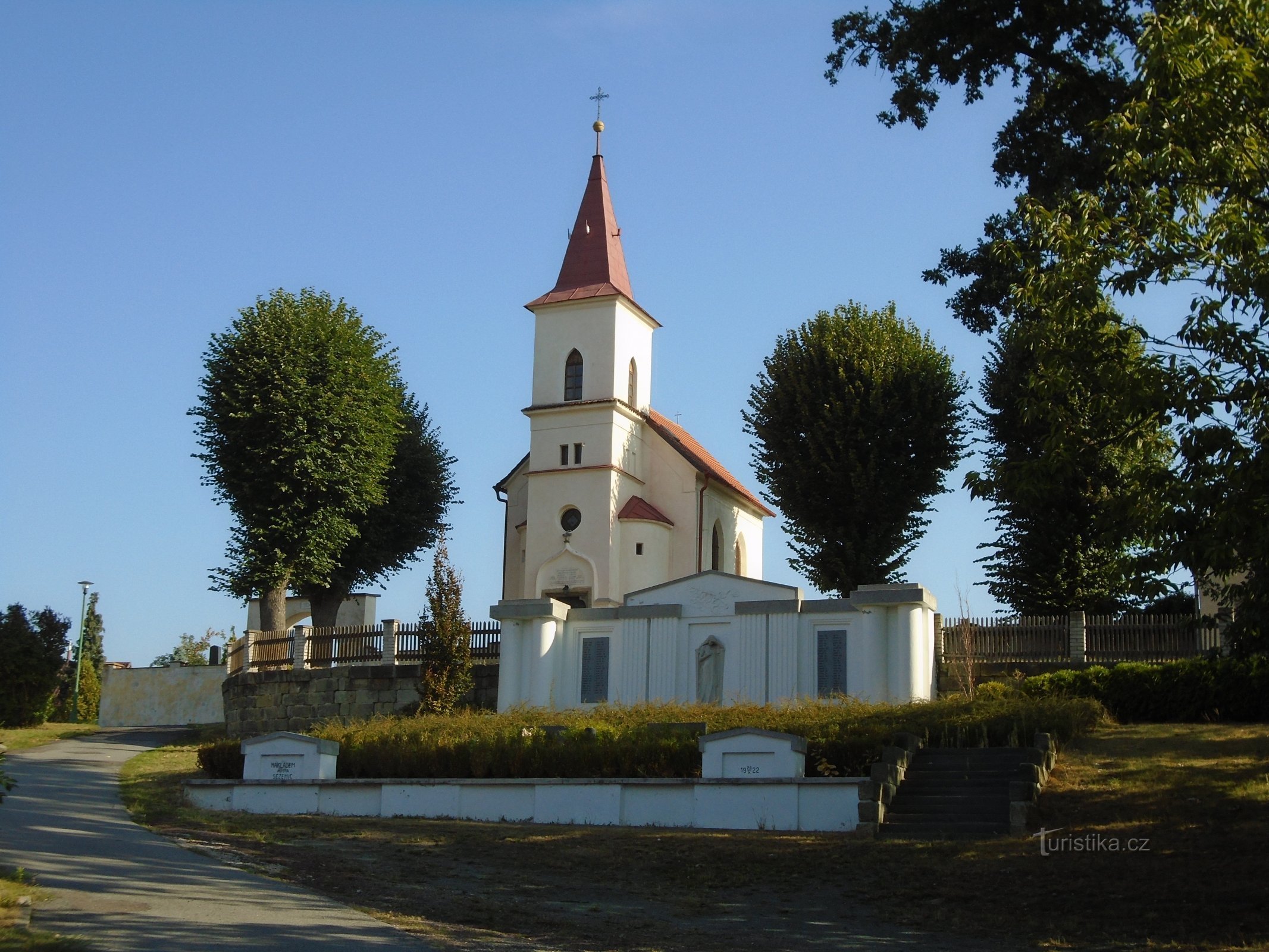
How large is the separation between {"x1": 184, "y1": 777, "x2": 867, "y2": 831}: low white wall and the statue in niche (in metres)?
8.34

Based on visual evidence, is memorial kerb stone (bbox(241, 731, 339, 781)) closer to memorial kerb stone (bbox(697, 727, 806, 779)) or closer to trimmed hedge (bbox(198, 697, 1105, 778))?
trimmed hedge (bbox(198, 697, 1105, 778))

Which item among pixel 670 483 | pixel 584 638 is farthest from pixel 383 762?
pixel 670 483

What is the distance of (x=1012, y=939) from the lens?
11344mm

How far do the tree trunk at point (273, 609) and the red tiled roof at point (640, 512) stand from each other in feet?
32.3

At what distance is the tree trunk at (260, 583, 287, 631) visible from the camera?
3450 cm

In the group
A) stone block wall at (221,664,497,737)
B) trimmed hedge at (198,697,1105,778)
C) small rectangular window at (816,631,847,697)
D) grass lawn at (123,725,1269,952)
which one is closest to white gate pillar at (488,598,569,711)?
stone block wall at (221,664,497,737)

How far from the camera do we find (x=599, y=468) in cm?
3881

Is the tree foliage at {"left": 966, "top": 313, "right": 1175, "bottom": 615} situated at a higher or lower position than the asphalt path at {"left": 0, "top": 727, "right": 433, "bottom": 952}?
higher

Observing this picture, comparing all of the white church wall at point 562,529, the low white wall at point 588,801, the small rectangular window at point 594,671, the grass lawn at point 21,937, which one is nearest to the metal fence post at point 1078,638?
the small rectangular window at point 594,671

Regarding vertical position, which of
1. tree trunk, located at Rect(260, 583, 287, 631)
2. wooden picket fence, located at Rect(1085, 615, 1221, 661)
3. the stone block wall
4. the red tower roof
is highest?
the red tower roof

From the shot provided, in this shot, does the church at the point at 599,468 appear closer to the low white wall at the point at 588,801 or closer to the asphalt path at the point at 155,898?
the low white wall at the point at 588,801

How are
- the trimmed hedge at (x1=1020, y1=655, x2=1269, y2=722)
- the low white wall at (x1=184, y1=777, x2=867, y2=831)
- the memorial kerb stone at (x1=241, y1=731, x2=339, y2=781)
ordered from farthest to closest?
the trimmed hedge at (x1=1020, y1=655, x2=1269, y2=722), the memorial kerb stone at (x1=241, y1=731, x2=339, y2=781), the low white wall at (x1=184, y1=777, x2=867, y2=831)

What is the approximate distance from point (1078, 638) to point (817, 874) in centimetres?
1413

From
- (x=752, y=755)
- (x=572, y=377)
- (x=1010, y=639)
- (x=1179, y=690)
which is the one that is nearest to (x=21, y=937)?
(x=752, y=755)
